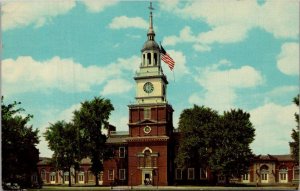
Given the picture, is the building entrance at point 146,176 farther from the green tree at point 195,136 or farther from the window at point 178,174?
the window at point 178,174

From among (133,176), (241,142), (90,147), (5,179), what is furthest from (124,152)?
(5,179)

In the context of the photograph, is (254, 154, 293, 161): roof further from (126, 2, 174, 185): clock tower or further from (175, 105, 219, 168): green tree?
(126, 2, 174, 185): clock tower

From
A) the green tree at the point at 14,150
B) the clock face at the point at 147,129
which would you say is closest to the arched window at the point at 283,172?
the clock face at the point at 147,129

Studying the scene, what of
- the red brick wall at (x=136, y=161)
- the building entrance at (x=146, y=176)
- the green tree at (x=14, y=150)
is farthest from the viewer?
the building entrance at (x=146, y=176)

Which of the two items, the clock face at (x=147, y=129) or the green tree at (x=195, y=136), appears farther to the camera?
the clock face at (x=147, y=129)

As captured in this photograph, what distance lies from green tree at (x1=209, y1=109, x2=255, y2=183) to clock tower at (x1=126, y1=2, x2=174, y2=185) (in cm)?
724

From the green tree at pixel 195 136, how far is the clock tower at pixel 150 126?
7.18 ft

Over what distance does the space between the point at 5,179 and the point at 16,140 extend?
253 cm

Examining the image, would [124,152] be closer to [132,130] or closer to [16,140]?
[132,130]

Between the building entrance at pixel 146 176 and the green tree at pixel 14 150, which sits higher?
the green tree at pixel 14 150

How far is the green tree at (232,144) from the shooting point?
177 ft

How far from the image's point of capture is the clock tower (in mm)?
60062

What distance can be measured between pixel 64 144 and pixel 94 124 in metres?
4.45

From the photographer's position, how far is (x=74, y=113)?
2297 inches
